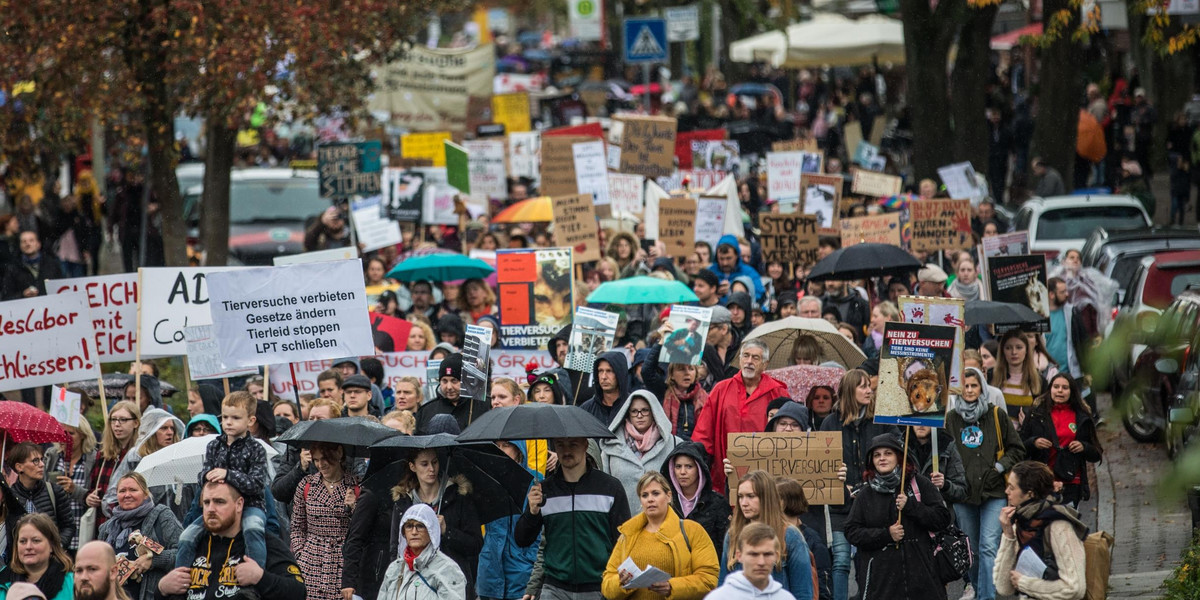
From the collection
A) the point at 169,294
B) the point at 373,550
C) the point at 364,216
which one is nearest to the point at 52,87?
the point at 364,216

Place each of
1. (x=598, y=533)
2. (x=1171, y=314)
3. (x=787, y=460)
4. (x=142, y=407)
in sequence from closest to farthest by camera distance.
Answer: (x=1171, y=314)
(x=598, y=533)
(x=787, y=460)
(x=142, y=407)

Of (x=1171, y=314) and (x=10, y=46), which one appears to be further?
(x=10, y=46)

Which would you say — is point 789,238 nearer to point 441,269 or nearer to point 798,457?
point 441,269

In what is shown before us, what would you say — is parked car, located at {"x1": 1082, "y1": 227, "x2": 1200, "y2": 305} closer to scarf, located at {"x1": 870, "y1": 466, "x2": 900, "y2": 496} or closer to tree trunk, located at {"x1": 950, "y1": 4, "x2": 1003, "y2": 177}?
tree trunk, located at {"x1": 950, "y1": 4, "x2": 1003, "y2": 177}

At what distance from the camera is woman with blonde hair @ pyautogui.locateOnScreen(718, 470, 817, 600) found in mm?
7070

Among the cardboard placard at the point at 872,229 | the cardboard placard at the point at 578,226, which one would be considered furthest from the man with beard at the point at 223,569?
the cardboard placard at the point at 872,229

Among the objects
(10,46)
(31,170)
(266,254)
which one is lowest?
(266,254)

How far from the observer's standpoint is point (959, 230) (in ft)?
53.1

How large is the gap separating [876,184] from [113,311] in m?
11.4

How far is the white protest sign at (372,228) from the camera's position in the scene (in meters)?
17.8

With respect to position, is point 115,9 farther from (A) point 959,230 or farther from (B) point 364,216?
(A) point 959,230

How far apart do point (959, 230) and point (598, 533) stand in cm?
912

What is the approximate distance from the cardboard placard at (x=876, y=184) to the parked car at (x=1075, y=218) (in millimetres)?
1626

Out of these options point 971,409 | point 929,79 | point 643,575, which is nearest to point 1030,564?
point 643,575
